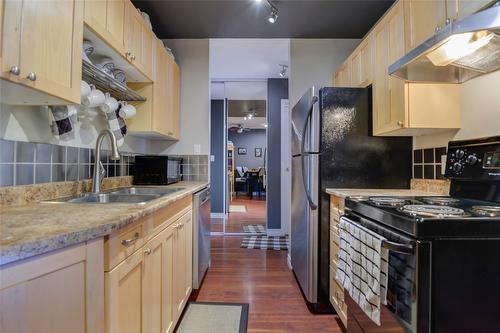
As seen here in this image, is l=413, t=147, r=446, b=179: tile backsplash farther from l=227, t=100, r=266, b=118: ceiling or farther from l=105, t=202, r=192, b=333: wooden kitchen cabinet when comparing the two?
l=227, t=100, r=266, b=118: ceiling

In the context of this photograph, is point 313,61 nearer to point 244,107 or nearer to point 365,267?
point 365,267

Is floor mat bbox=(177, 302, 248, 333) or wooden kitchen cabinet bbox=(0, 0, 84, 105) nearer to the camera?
wooden kitchen cabinet bbox=(0, 0, 84, 105)

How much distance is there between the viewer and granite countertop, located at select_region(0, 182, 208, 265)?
0.62 meters

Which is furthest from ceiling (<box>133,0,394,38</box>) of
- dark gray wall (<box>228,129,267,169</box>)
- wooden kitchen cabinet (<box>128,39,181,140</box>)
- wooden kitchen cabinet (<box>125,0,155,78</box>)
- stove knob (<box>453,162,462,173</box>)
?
dark gray wall (<box>228,129,267,169</box>)

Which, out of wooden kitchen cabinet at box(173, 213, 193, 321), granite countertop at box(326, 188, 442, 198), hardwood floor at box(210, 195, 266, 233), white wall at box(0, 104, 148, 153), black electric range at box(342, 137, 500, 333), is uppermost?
white wall at box(0, 104, 148, 153)

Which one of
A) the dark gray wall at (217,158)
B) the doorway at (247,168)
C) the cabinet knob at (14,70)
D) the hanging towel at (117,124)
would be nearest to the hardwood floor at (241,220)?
the doorway at (247,168)

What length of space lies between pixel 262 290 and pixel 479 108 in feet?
6.57

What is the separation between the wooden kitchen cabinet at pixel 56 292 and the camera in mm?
589

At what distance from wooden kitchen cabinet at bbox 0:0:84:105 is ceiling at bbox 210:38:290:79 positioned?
214cm

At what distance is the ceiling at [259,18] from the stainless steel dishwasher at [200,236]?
162cm

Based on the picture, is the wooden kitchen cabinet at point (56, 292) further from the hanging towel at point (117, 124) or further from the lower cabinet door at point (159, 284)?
the hanging towel at point (117, 124)

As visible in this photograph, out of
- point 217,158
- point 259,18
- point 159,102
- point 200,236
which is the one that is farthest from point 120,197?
point 217,158

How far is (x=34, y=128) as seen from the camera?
4.44 feet

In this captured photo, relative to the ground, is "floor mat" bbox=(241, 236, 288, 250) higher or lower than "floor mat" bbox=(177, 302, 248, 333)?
higher
